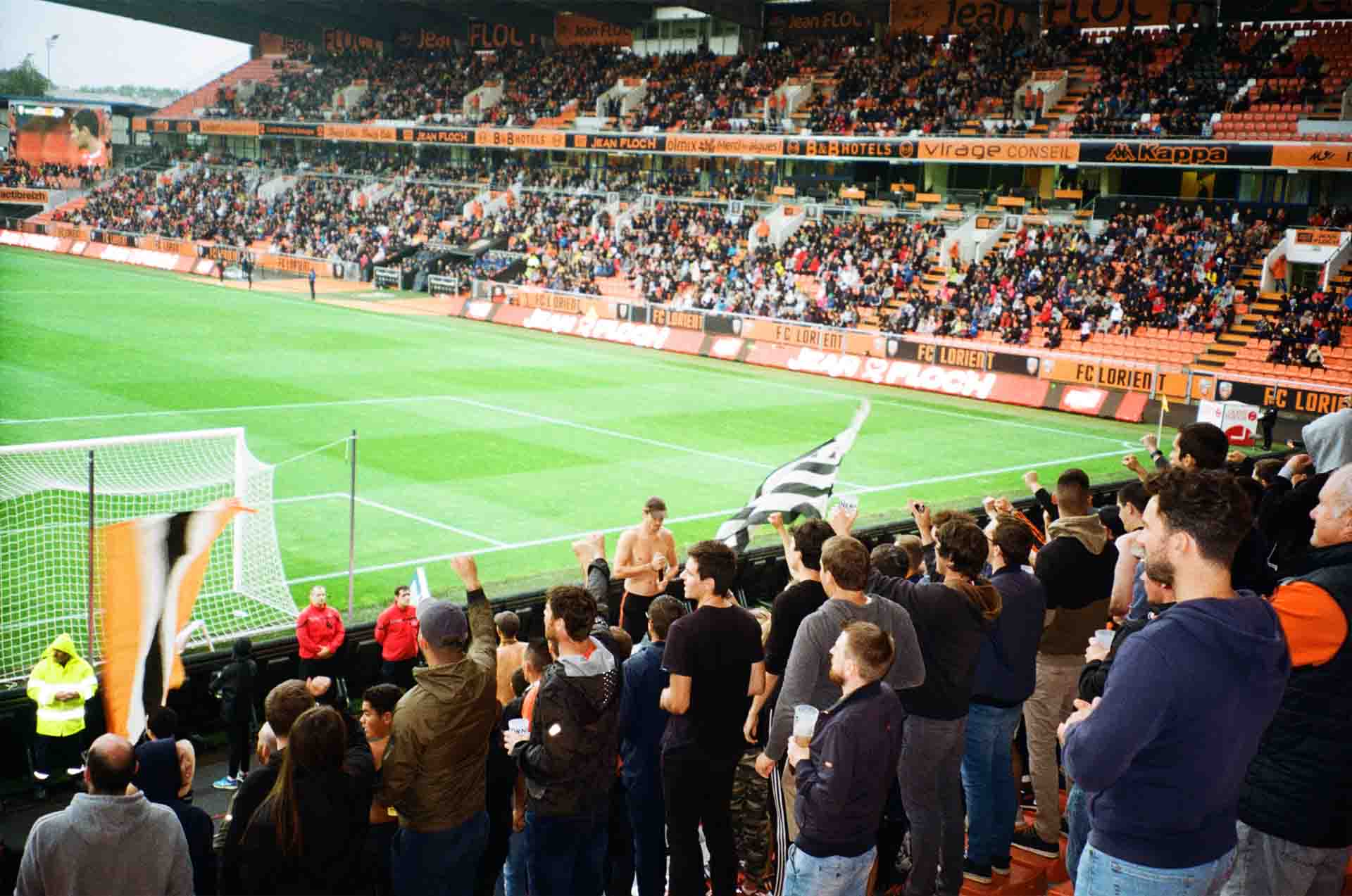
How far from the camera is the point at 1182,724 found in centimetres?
394

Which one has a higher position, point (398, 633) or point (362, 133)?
point (362, 133)

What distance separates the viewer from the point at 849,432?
1395cm

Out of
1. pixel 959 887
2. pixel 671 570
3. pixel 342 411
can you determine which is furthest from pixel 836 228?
pixel 959 887

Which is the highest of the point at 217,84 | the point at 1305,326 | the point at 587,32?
the point at 587,32

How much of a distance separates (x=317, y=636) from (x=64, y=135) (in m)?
68.0

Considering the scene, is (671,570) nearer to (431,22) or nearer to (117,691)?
(117,691)

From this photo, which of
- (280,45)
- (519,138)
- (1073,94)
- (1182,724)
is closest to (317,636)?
(1182,724)

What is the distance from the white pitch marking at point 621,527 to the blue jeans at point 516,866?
812 centimetres

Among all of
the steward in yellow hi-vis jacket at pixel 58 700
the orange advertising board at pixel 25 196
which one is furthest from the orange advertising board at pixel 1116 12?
the orange advertising board at pixel 25 196

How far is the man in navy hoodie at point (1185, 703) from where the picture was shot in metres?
3.90

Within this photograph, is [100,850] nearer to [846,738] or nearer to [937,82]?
[846,738]

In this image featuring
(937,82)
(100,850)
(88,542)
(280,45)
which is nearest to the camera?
(100,850)

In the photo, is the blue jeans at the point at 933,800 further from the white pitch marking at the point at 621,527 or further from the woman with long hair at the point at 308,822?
the white pitch marking at the point at 621,527

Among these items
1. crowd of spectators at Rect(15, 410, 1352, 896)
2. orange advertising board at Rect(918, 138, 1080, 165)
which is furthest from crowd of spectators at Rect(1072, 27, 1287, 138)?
crowd of spectators at Rect(15, 410, 1352, 896)
